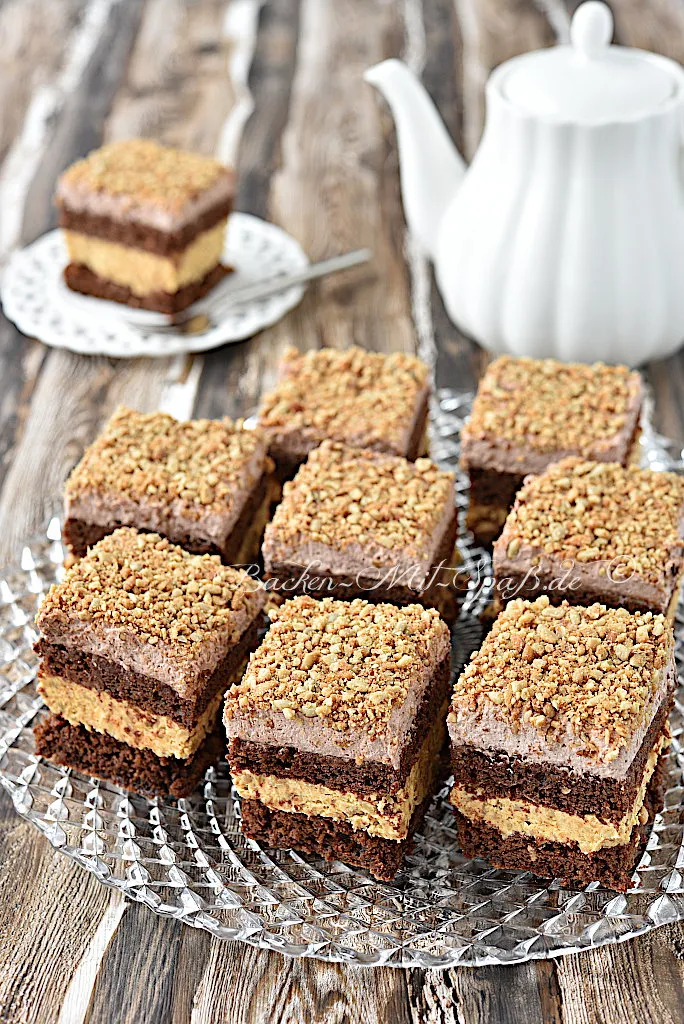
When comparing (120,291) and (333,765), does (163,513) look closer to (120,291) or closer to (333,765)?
(333,765)

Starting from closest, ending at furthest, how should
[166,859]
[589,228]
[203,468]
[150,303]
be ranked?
[166,859]
[203,468]
[589,228]
[150,303]

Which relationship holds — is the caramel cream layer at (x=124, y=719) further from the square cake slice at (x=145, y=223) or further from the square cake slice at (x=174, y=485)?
the square cake slice at (x=145, y=223)

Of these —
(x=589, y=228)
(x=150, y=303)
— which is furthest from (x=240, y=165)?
(x=589, y=228)

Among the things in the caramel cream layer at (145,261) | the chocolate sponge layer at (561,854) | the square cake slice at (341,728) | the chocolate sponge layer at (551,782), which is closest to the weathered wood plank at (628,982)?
the chocolate sponge layer at (561,854)

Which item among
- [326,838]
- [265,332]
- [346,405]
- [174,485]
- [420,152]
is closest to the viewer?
[326,838]

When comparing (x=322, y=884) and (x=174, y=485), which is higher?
(x=174, y=485)

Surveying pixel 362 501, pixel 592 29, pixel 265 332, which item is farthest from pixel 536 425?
pixel 265 332

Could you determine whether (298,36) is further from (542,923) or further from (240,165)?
(542,923)
